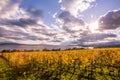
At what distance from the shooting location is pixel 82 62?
1547 inches

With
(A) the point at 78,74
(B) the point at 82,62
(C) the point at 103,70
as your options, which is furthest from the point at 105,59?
(A) the point at 78,74

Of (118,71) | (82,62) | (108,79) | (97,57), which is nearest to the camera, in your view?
(108,79)

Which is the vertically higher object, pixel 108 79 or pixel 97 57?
pixel 97 57

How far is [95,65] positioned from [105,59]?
4590 millimetres

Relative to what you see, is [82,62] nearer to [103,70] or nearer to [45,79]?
[103,70]

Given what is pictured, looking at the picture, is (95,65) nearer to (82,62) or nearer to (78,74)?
(82,62)

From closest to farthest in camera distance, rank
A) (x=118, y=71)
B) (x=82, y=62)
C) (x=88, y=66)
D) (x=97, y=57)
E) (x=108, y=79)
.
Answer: (x=108, y=79) → (x=118, y=71) → (x=88, y=66) → (x=82, y=62) → (x=97, y=57)

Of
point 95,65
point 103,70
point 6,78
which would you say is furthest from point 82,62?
point 6,78

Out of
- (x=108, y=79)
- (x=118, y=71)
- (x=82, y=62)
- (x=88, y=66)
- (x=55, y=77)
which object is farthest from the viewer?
(x=82, y=62)

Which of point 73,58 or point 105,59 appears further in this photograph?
point 73,58

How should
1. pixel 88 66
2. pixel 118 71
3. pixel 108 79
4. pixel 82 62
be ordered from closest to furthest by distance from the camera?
1. pixel 108 79
2. pixel 118 71
3. pixel 88 66
4. pixel 82 62

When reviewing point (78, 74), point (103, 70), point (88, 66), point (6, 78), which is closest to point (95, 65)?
point (88, 66)

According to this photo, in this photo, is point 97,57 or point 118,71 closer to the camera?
point 118,71

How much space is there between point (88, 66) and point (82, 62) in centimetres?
308
